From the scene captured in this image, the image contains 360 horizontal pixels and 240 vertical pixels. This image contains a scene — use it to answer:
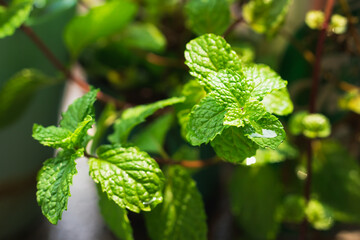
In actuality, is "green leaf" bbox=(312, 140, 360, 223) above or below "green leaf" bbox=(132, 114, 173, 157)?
below

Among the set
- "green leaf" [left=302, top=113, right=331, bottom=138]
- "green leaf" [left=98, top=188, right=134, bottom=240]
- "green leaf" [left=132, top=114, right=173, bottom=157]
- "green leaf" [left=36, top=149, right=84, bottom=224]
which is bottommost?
"green leaf" [left=302, top=113, right=331, bottom=138]

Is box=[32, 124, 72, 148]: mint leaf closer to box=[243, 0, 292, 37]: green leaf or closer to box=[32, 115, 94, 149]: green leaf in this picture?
box=[32, 115, 94, 149]: green leaf

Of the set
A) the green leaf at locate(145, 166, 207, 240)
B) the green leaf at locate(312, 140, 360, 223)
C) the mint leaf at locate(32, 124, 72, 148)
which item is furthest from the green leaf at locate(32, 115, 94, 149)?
the green leaf at locate(312, 140, 360, 223)

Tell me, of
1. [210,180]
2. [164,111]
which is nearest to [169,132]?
[164,111]

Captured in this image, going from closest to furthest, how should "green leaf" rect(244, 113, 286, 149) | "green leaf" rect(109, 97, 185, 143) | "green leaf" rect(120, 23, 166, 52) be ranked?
"green leaf" rect(244, 113, 286, 149) < "green leaf" rect(109, 97, 185, 143) < "green leaf" rect(120, 23, 166, 52)

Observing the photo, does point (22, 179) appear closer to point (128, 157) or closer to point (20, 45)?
point (20, 45)

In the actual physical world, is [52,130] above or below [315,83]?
above

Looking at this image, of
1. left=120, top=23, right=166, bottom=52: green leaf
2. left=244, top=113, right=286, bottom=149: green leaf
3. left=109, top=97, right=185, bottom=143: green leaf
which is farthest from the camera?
left=120, top=23, right=166, bottom=52: green leaf
